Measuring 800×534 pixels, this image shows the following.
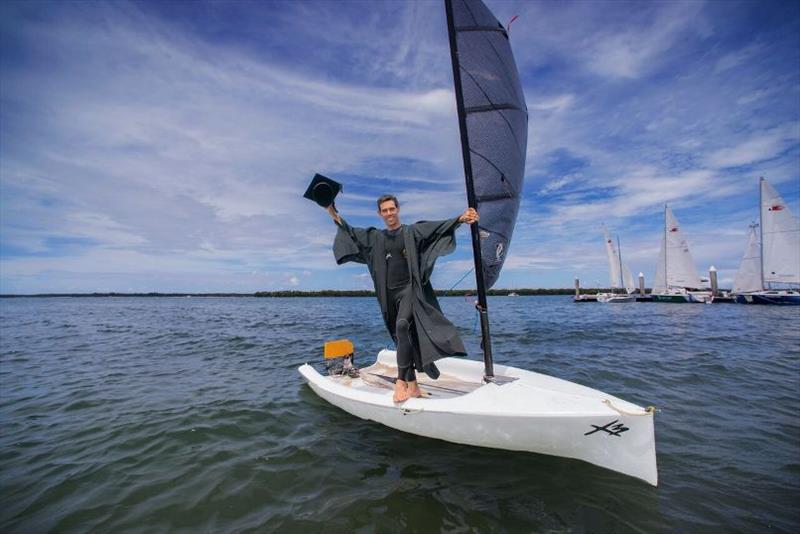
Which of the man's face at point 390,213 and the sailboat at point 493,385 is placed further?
the man's face at point 390,213

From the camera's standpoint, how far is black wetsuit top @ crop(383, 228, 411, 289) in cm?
479

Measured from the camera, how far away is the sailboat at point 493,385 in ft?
11.0

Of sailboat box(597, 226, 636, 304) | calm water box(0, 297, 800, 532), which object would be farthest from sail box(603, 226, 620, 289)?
calm water box(0, 297, 800, 532)

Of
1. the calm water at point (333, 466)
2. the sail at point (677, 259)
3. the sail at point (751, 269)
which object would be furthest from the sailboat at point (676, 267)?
the calm water at point (333, 466)

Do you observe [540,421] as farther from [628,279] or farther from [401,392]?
[628,279]

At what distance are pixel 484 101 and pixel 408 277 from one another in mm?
2616

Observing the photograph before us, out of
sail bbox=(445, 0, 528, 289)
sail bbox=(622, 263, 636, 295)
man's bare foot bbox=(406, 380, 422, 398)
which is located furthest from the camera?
sail bbox=(622, 263, 636, 295)

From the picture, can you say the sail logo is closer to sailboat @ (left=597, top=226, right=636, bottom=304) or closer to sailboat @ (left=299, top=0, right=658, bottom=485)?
sailboat @ (left=299, top=0, right=658, bottom=485)

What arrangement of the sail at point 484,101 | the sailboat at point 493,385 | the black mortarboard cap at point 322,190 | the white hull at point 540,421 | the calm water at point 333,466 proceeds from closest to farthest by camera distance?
the calm water at point 333,466 < the white hull at point 540,421 < the sailboat at point 493,385 < the black mortarboard cap at point 322,190 < the sail at point 484,101

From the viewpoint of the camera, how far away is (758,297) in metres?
42.3

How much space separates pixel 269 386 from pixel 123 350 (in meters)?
8.60

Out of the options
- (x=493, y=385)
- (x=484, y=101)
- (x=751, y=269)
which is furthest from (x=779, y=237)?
(x=493, y=385)

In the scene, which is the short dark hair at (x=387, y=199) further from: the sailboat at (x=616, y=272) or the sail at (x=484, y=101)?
the sailboat at (x=616, y=272)

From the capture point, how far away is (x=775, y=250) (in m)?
40.2
